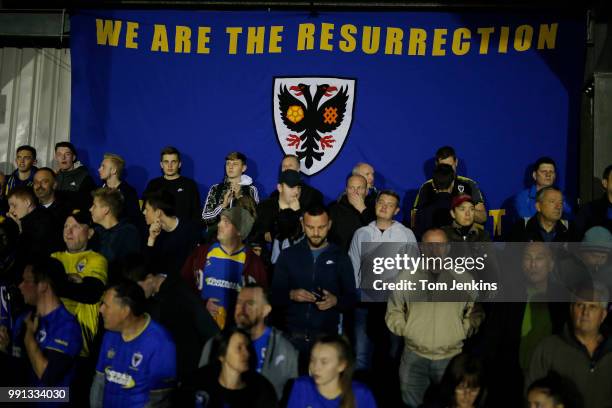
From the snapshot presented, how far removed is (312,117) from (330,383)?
17.0 ft

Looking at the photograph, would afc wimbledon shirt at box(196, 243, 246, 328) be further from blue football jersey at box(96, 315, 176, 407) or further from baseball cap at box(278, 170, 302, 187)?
baseball cap at box(278, 170, 302, 187)

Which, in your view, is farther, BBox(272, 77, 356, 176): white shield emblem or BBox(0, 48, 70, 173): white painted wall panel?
BBox(0, 48, 70, 173): white painted wall panel

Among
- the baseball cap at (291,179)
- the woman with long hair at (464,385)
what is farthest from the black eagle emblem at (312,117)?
the woman with long hair at (464,385)

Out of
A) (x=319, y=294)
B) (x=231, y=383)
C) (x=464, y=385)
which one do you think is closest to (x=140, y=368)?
(x=231, y=383)

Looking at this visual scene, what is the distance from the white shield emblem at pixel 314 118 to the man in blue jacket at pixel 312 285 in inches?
133

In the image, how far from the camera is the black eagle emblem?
378 inches

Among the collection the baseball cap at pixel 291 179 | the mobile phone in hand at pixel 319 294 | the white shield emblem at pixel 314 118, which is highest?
the white shield emblem at pixel 314 118

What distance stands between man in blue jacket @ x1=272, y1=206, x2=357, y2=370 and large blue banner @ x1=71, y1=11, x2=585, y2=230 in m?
3.37

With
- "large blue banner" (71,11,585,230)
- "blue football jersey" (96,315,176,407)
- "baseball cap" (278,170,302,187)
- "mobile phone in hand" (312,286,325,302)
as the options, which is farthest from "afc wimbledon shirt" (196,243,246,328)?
"large blue banner" (71,11,585,230)

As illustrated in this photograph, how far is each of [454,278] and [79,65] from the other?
593cm

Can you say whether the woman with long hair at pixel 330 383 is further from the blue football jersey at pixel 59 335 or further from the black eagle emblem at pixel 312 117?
the black eagle emblem at pixel 312 117

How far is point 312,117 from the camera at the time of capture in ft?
31.7

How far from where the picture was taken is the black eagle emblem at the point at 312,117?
31.5ft

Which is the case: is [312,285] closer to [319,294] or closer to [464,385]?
[319,294]
